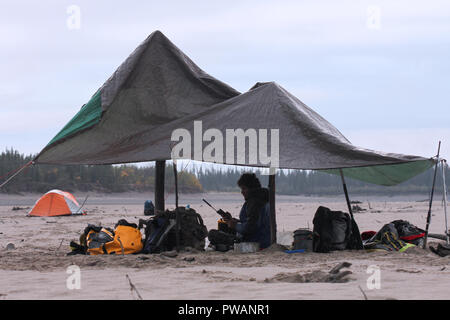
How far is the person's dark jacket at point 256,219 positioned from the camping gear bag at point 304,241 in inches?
16.3

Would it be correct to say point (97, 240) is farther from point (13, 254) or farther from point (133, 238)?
point (13, 254)

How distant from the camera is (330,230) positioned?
7.82 m

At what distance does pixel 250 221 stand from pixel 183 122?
5.29ft

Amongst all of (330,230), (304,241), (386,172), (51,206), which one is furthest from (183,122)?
(51,206)

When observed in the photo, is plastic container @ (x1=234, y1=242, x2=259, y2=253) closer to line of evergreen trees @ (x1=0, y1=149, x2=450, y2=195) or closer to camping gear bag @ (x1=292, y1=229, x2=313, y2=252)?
camping gear bag @ (x1=292, y1=229, x2=313, y2=252)

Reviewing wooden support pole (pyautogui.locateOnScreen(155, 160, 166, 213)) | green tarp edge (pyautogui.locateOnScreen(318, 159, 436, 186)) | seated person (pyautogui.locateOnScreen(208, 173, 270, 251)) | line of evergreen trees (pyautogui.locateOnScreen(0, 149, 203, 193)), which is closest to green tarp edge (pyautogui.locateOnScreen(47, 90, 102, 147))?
wooden support pole (pyautogui.locateOnScreen(155, 160, 166, 213))

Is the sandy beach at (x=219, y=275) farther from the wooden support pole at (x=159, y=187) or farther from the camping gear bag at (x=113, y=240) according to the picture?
the wooden support pole at (x=159, y=187)

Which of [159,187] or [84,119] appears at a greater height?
[84,119]

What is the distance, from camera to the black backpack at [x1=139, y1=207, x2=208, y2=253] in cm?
775

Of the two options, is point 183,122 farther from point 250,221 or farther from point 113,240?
point 113,240

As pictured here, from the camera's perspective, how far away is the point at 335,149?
7543mm

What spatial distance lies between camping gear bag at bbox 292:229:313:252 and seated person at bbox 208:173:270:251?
16.3 inches

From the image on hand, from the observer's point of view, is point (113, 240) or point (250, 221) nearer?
point (113, 240)

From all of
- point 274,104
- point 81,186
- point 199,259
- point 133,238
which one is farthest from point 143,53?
point 81,186
